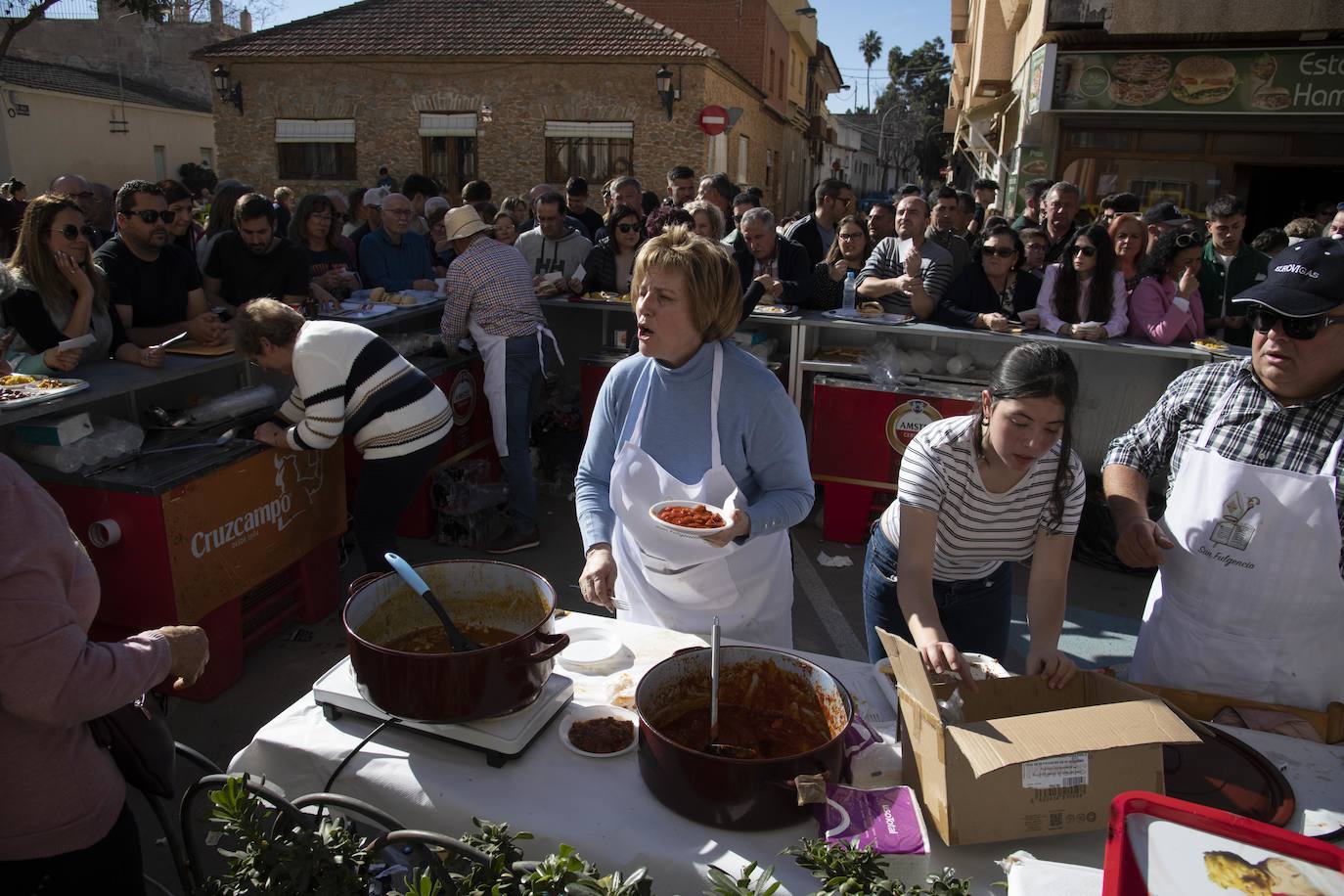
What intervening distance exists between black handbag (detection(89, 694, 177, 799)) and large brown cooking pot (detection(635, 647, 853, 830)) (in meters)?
1.01

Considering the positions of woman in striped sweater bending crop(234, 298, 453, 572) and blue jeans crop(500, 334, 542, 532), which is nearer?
woman in striped sweater bending crop(234, 298, 453, 572)

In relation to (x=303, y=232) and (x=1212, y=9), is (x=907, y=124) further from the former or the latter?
(x=303, y=232)

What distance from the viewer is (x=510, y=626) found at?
2.07 m

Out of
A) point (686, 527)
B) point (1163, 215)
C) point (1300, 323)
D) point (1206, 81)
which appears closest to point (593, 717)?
point (686, 527)

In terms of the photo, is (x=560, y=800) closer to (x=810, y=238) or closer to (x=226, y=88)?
(x=810, y=238)

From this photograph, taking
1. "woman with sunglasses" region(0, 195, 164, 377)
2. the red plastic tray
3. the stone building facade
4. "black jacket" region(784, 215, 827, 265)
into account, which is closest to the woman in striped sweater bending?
"woman with sunglasses" region(0, 195, 164, 377)

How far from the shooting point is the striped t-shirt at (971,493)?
2365 millimetres

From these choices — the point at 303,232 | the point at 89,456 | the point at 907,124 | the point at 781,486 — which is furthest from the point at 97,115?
the point at 907,124

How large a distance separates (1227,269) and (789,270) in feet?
10.2

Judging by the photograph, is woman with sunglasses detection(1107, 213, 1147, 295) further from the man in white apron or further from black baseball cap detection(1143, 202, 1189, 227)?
the man in white apron

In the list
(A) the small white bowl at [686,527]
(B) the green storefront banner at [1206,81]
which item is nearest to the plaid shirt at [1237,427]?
(A) the small white bowl at [686,527]

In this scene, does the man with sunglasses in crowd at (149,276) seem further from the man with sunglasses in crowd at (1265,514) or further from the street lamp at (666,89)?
the street lamp at (666,89)

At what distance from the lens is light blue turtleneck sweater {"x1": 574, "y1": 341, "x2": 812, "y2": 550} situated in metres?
2.50

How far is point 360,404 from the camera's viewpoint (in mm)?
4051
